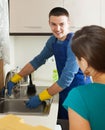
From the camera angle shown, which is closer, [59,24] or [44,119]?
[44,119]

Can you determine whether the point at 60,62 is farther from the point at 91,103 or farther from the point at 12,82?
the point at 91,103

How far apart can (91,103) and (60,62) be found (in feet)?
3.38

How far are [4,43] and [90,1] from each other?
102 centimetres

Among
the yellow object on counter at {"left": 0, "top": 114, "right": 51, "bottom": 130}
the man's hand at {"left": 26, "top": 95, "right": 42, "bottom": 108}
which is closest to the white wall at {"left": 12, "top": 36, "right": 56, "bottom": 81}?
the man's hand at {"left": 26, "top": 95, "right": 42, "bottom": 108}

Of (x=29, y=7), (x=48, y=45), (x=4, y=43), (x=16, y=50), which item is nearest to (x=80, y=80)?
(x=48, y=45)

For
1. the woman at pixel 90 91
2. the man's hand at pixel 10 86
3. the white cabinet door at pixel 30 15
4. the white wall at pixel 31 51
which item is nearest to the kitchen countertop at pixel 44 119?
the woman at pixel 90 91

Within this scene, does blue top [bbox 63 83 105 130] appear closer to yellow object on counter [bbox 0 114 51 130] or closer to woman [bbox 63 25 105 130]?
woman [bbox 63 25 105 130]

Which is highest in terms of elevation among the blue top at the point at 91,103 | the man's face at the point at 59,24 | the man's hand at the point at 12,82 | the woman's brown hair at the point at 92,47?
the man's face at the point at 59,24

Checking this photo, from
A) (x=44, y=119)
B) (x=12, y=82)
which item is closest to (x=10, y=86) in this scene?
(x=12, y=82)

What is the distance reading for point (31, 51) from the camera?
2.95 m

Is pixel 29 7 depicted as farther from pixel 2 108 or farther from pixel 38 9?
pixel 2 108

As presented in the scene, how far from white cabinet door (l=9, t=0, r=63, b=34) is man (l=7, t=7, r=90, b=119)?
57 cm

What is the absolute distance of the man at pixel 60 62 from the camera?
1.71 metres

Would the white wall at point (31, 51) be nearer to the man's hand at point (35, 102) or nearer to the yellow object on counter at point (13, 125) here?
the man's hand at point (35, 102)
